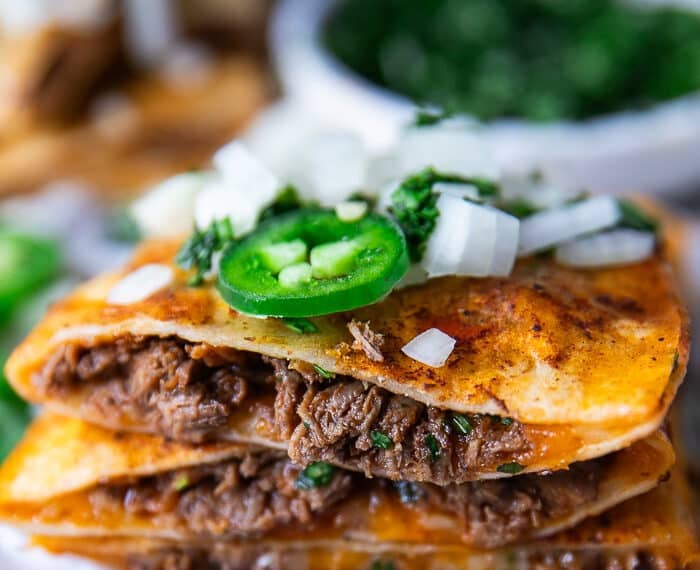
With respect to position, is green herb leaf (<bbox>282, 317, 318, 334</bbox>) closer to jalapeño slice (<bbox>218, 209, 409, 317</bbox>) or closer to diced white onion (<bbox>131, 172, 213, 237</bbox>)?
jalapeño slice (<bbox>218, 209, 409, 317</bbox>)

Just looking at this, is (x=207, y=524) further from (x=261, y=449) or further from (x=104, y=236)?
(x=104, y=236)

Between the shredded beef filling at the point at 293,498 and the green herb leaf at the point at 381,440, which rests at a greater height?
the green herb leaf at the point at 381,440

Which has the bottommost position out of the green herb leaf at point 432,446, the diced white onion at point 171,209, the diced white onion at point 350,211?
the green herb leaf at point 432,446

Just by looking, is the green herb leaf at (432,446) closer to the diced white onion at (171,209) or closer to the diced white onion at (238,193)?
the diced white onion at (238,193)

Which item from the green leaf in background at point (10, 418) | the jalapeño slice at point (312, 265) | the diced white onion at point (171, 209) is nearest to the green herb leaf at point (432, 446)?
the jalapeño slice at point (312, 265)

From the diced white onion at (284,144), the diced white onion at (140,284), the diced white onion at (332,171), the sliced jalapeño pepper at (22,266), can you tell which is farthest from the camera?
the sliced jalapeño pepper at (22,266)

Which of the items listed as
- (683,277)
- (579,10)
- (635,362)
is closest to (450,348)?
(635,362)
